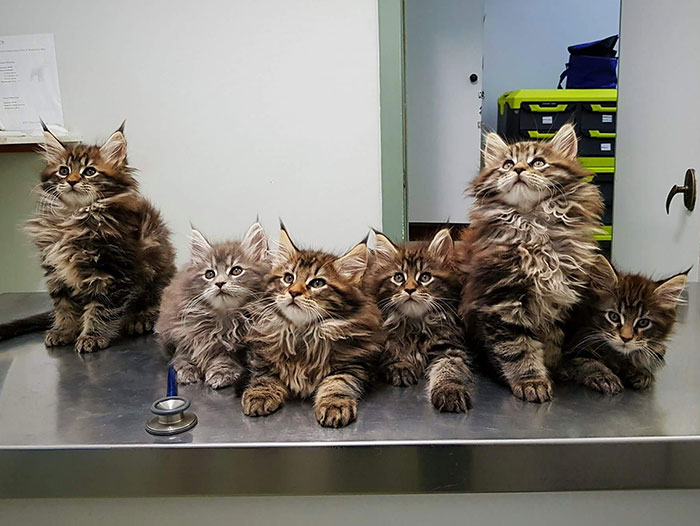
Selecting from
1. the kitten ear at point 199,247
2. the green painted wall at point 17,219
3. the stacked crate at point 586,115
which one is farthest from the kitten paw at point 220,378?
the stacked crate at point 586,115

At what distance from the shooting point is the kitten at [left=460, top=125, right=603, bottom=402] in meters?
0.93

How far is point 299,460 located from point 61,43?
1.94 meters

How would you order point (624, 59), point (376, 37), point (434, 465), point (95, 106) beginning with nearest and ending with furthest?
point (434, 465)
point (376, 37)
point (95, 106)
point (624, 59)

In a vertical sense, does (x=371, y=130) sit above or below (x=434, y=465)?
above

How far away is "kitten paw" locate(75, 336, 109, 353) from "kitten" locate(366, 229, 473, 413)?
657mm

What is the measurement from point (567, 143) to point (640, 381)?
44cm

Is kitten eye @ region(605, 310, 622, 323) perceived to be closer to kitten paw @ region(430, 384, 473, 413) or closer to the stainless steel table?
the stainless steel table

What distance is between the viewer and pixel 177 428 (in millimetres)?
859

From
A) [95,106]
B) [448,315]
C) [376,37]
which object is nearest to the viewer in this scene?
[448,315]

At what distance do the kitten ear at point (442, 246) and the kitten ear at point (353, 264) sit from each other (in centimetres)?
16

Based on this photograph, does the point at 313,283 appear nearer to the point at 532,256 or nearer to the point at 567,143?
the point at 532,256

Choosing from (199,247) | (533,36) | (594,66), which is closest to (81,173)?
(199,247)

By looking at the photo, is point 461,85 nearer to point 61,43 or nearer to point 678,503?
point 61,43

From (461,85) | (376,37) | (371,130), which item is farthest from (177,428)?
(461,85)
